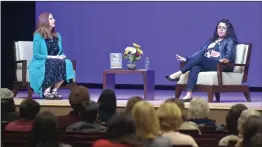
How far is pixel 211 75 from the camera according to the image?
6613 mm

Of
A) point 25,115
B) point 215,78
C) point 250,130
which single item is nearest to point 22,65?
point 215,78

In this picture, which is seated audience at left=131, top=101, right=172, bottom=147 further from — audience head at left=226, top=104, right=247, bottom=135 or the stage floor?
the stage floor

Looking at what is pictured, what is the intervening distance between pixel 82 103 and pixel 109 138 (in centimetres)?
124

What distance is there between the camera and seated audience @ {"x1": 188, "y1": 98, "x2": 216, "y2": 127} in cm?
403

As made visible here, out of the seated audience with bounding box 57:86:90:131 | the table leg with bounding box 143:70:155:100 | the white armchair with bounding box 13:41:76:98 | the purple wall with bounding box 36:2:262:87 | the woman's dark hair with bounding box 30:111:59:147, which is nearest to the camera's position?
the woman's dark hair with bounding box 30:111:59:147

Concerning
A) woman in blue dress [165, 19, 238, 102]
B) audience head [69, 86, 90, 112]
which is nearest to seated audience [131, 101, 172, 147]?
audience head [69, 86, 90, 112]

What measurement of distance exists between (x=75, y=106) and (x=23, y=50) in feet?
12.0

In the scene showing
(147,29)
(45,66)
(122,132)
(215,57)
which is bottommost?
Result: (122,132)

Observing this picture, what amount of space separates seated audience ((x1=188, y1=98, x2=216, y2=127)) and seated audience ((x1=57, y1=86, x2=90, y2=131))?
0.78 meters

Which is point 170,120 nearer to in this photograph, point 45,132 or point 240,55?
point 45,132

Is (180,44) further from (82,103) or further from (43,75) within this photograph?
(82,103)

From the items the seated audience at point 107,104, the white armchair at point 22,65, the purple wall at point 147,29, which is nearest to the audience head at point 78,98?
the seated audience at point 107,104

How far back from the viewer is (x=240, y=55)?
22.8ft

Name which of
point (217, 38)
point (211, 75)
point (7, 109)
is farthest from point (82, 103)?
point (217, 38)
